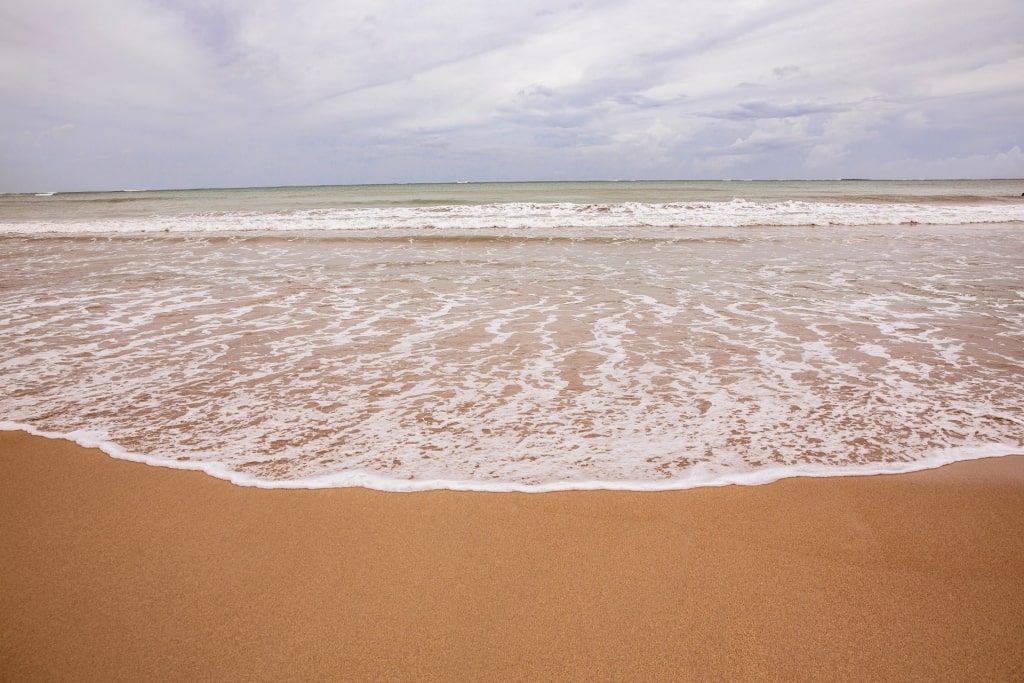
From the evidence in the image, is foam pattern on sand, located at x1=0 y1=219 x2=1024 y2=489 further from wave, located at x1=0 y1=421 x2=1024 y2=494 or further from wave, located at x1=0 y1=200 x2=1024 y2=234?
wave, located at x1=0 y1=200 x2=1024 y2=234

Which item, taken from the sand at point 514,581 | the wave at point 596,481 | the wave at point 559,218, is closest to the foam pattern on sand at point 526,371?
the wave at point 596,481

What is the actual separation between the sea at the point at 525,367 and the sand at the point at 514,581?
265 millimetres

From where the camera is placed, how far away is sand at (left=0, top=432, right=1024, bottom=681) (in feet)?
6.72

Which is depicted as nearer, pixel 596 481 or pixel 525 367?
pixel 596 481

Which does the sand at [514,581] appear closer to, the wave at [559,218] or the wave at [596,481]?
the wave at [596,481]

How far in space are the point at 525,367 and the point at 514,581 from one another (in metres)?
2.89

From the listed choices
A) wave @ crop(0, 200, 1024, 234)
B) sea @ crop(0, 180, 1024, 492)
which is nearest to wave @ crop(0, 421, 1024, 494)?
sea @ crop(0, 180, 1024, 492)

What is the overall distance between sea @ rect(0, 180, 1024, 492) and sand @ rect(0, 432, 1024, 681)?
0.26 meters

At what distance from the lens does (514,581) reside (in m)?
2.44

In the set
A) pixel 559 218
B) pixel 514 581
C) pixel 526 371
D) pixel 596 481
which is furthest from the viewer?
pixel 559 218

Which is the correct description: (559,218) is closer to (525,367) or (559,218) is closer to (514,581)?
(525,367)

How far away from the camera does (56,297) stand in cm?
859

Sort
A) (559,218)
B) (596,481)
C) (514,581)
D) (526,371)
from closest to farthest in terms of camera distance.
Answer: (514,581) < (596,481) < (526,371) < (559,218)

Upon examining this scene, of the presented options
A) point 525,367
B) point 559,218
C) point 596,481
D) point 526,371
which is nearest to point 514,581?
point 596,481
